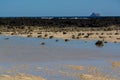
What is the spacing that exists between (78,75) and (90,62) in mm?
4543

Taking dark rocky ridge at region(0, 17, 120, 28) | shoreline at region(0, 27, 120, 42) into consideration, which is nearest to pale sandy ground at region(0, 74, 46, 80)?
shoreline at region(0, 27, 120, 42)

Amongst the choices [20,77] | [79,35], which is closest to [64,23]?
[79,35]

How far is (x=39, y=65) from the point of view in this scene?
729 inches

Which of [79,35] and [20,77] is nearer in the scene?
[20,77]

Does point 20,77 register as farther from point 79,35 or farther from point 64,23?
point 64,23

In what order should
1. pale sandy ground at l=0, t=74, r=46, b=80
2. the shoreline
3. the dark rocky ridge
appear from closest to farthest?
pale sandy ground at l=0, t=74, r=46, b=80 < the shoreline < the dark rocky ridge

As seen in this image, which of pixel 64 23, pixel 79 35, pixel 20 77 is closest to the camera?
pixel 20 77

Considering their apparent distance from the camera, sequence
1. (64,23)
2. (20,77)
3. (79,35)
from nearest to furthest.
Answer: (20,77) < (79,35) < (64,23)

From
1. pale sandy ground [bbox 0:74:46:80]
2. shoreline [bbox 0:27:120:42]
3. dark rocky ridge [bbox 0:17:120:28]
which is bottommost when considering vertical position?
dark rocky ridge [bbox 0:17:120:28]

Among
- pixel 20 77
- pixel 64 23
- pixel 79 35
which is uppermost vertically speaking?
pixel 20 77

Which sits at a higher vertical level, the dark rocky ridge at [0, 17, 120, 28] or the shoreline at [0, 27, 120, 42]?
the shoreline at [0, 27, 120, 42]

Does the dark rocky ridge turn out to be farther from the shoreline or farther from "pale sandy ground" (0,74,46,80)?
"pale sandy ground" (0,74,46,80)

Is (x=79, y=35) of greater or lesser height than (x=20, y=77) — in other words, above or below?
below

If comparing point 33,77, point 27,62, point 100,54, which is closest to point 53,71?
point 33,77
